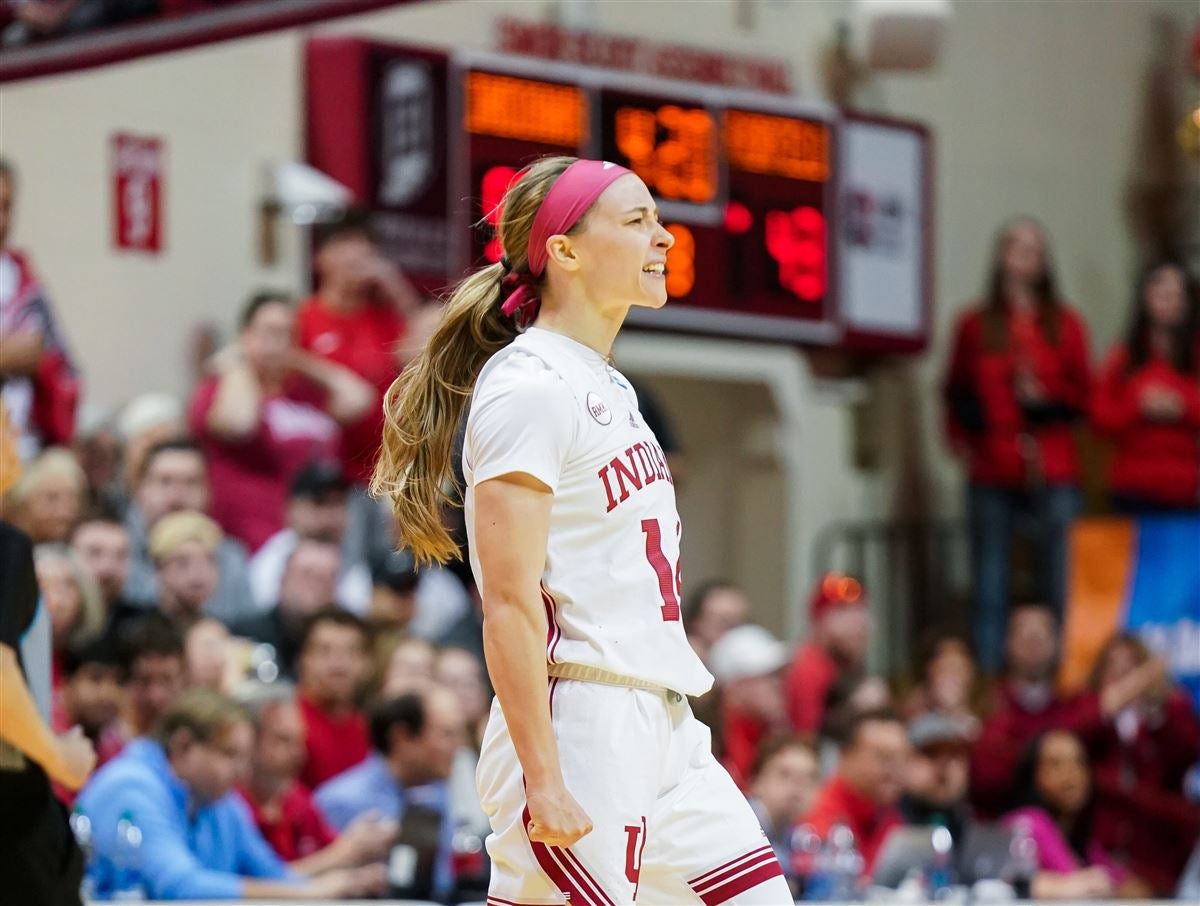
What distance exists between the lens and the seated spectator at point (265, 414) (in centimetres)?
877

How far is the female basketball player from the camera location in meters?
3.46

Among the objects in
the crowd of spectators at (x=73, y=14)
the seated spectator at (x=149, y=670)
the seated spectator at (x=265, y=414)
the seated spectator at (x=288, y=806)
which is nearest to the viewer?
the crowd of spectators at (x=73, y=14)

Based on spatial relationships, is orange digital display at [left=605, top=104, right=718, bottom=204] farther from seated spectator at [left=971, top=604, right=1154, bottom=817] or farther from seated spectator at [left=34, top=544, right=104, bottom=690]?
seated spectator at [left=34, top=544, right=104, bottom=690]

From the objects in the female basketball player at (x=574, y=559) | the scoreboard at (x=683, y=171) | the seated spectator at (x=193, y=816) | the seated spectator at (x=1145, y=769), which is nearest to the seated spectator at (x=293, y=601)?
the seated spectator at (x=193, y=816)

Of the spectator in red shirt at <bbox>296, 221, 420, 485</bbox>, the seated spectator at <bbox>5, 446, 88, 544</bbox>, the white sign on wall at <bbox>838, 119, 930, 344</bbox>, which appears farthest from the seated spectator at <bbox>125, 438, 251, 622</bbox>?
the white sign on wall at <bbox>838, 119, 930, 344</bbox>

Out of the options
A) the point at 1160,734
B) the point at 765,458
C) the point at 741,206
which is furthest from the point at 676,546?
the point at 765,458

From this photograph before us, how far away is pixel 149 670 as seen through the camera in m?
7.08

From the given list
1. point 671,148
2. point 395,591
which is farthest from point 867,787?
point 671,148

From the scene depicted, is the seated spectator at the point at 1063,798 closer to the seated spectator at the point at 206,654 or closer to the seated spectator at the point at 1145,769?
the seated spectator at the point at 1145,769

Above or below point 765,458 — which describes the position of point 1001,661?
below

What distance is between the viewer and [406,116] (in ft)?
33.0

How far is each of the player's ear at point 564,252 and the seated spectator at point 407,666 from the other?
4.10 metres

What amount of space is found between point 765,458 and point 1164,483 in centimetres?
227

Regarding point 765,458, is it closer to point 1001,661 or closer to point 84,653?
point 1001,661
